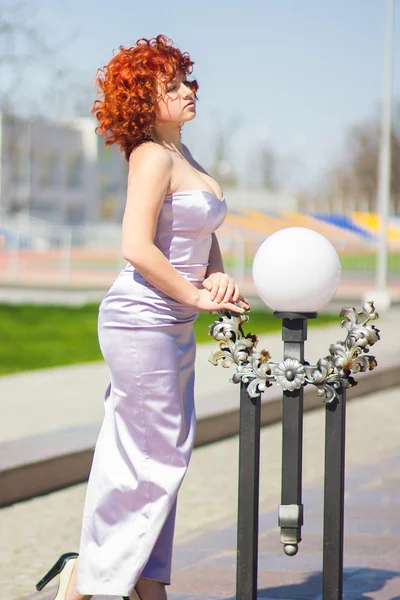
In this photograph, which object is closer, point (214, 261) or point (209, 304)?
point (209, 304)

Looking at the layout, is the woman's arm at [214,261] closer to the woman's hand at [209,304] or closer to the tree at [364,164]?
the woman's hand at [209,304]

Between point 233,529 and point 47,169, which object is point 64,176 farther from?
point 233,529

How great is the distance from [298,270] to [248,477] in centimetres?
61

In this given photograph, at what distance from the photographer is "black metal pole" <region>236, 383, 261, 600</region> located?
3330 mm

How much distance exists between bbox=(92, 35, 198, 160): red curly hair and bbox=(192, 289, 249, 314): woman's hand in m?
0.47

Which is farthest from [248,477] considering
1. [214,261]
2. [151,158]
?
[151,158]

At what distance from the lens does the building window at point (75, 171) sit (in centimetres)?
8269

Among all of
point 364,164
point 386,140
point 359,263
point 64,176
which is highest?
point 364,164

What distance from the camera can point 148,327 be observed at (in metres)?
3.29

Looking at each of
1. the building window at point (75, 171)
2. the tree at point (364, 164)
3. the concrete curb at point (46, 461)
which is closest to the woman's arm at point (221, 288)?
the concrete curb at point (46, 461)

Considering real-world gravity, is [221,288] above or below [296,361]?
above

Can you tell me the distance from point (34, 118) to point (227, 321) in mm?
14078

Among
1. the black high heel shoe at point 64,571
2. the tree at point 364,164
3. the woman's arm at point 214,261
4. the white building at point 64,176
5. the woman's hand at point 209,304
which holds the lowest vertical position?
the black high heel shoe at point 64,571

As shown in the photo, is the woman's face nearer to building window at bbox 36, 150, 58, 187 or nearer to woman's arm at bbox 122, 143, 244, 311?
woman's arm at bbox 122, 143, 244, 311
